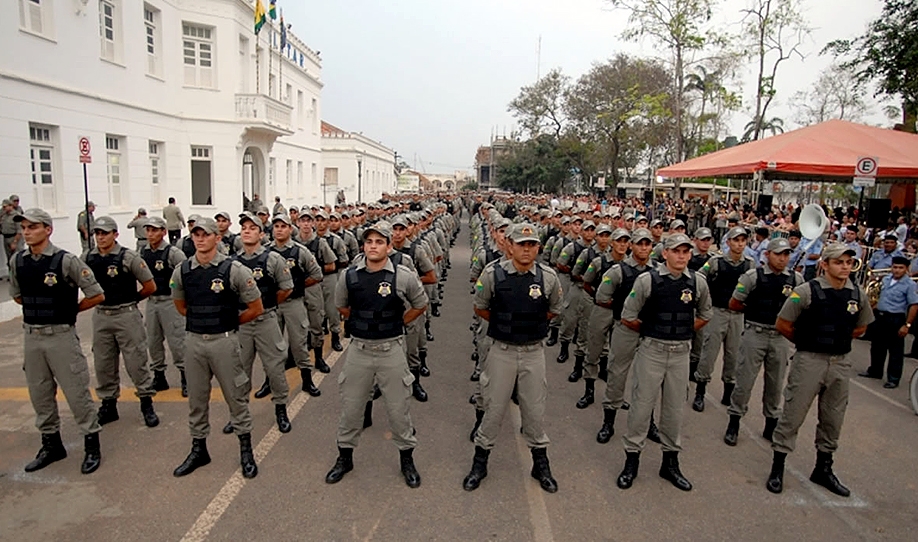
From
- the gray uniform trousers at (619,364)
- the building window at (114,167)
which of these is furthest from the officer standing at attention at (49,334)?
the building window at (114,167)

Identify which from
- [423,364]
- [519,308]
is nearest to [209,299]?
[519,308]

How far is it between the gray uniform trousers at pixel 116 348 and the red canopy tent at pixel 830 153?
1255 centimetres

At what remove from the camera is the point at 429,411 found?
6.60m

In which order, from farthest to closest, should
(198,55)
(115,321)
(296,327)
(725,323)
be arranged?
1. (198,55)
2. (296,327)
3. (725,323)
4. (115,321)

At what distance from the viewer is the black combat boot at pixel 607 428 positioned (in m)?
5.94

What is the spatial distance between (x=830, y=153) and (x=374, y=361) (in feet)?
42.1

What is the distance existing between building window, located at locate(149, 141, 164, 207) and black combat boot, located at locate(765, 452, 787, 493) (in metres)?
19.7

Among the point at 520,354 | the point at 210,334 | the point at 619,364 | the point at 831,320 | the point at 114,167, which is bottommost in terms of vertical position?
the point at 619,364

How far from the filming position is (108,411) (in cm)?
600

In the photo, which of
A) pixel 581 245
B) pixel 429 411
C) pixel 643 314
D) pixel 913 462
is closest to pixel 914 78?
pixel 581 245

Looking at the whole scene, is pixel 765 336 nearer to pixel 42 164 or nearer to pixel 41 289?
pixel 41 289

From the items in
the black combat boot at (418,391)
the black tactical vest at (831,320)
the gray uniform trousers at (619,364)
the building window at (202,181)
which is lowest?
the black combat boot at (418,391)

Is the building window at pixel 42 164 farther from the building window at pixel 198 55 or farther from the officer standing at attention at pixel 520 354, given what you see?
the officer standing at attention at pixel 520 354

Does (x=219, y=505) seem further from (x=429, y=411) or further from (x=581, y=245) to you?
(x=581, y=245)
